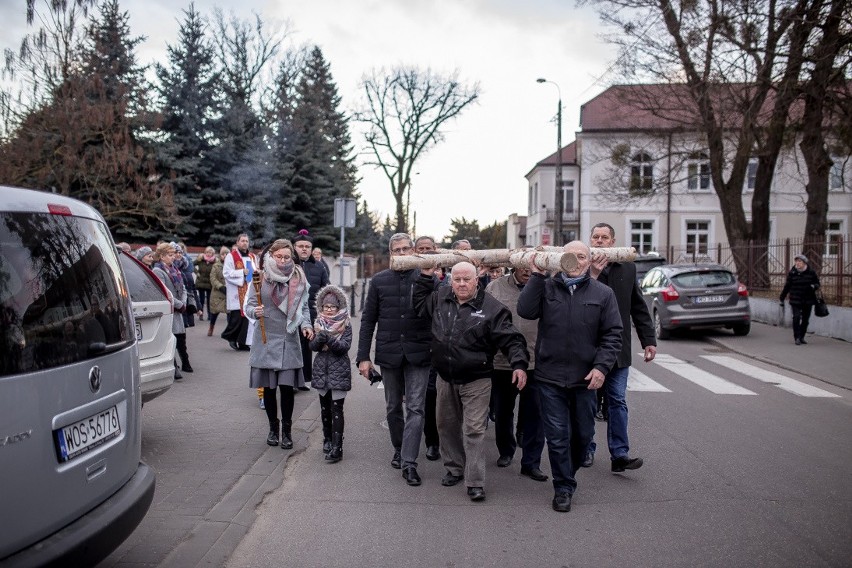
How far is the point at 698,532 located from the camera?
180 inches

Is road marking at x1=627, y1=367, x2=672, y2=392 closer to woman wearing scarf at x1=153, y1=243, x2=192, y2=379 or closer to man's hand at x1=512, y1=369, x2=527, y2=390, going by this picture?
man's hand at x1=512, y1=369, x2=527, y2=390

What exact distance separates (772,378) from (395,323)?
7667mm

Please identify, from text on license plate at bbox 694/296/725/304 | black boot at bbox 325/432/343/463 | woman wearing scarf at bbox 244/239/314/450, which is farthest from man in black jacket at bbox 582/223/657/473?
text on license plate at bbox 694/296/725/304

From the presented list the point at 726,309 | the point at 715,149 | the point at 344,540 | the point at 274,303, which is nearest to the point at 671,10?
the point at 715,149

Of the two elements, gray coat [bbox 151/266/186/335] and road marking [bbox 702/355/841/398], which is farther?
road marking [bbox 702/355/841/398]

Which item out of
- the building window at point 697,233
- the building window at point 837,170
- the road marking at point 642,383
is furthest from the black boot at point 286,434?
the building window at point 697,233

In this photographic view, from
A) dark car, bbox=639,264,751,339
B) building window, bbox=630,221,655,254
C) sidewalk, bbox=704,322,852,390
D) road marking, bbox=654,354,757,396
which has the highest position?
building window, bbox=630,221,655,254

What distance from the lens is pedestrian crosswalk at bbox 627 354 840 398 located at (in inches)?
394

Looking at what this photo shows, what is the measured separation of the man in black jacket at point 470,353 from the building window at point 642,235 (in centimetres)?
4314

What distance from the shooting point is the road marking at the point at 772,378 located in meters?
10.0

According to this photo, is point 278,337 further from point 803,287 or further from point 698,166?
point 698,166

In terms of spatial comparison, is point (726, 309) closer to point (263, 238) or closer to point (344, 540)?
point (344, 540)

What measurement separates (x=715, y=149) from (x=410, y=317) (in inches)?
805

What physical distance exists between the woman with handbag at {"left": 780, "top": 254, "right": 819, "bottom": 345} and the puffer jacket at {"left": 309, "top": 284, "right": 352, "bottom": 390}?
11465 mm
